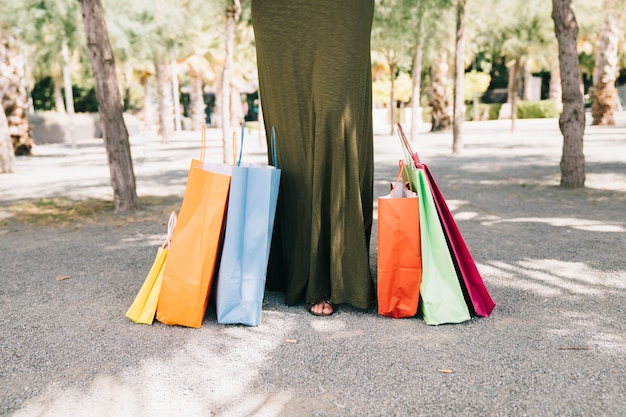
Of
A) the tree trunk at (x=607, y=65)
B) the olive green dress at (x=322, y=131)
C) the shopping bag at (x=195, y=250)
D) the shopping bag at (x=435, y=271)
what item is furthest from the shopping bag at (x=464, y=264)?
the tree trunk at (x=607, y=65)

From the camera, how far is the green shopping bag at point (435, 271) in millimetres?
2955

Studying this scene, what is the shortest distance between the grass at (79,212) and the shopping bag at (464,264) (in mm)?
3953

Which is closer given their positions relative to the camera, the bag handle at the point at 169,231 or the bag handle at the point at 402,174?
the bag handle at the point at 169,231

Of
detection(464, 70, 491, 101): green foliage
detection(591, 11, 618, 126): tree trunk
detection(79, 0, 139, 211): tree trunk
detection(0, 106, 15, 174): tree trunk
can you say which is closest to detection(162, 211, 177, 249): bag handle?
detection(79, 0, 139, 211): tree trunk

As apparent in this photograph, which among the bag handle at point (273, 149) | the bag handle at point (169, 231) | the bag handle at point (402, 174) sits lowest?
the bag handle at point (169, 231)

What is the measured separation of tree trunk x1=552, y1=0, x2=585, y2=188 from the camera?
7.31 meters

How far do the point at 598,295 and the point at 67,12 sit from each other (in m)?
12.5

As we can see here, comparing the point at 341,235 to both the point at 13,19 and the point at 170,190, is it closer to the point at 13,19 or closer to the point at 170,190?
the point at 170,190

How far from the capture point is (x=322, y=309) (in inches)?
124

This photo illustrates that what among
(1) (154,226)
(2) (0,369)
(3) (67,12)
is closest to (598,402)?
(2) (0,369)

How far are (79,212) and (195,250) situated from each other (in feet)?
15.7

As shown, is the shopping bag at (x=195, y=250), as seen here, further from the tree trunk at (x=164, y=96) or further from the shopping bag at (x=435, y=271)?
the tree trunk at (x=164, y=96)

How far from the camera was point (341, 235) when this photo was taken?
3.14 metres

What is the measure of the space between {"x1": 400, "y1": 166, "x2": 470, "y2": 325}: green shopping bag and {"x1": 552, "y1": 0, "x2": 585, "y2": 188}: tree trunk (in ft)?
17.6
